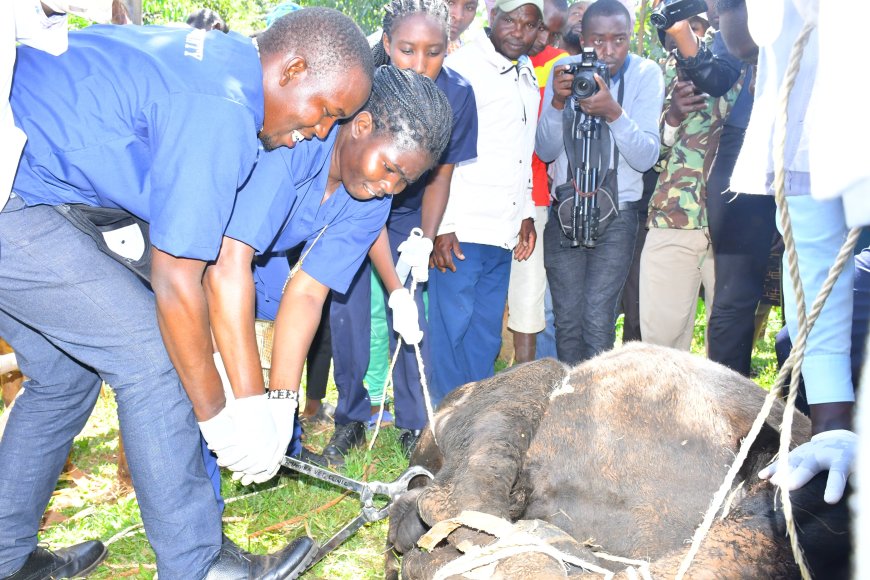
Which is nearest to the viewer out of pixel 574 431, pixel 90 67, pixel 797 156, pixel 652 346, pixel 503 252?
pixel 797 156

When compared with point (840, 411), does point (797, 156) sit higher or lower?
higher

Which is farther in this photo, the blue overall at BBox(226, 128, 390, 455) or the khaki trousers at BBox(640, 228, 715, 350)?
the khaki trousers at BBox(640, 228, 715, 350)

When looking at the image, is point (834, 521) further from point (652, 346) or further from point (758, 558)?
point (652, 346)

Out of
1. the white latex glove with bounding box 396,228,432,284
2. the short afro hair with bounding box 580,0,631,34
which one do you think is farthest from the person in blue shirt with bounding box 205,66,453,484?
the short afro hair with bounding box 580,0,631,34

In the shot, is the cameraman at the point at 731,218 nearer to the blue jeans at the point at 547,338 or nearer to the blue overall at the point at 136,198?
the blue jeans at the point at 547,338

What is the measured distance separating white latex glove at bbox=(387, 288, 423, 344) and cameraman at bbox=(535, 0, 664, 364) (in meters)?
1.27

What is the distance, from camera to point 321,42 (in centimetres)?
210

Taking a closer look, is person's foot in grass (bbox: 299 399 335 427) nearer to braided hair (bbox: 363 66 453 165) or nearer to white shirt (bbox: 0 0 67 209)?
braided hair (bbox: 363 66 453 165)

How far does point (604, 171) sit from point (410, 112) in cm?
182

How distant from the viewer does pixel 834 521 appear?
1.58m

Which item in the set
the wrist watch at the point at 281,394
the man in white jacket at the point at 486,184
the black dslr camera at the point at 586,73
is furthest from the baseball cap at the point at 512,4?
the wrist watch at the point at 281,394

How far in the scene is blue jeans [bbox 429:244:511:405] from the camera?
4.07m

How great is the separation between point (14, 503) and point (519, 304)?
2.93 meters

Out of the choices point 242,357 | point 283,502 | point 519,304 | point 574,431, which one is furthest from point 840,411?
point 519,304
